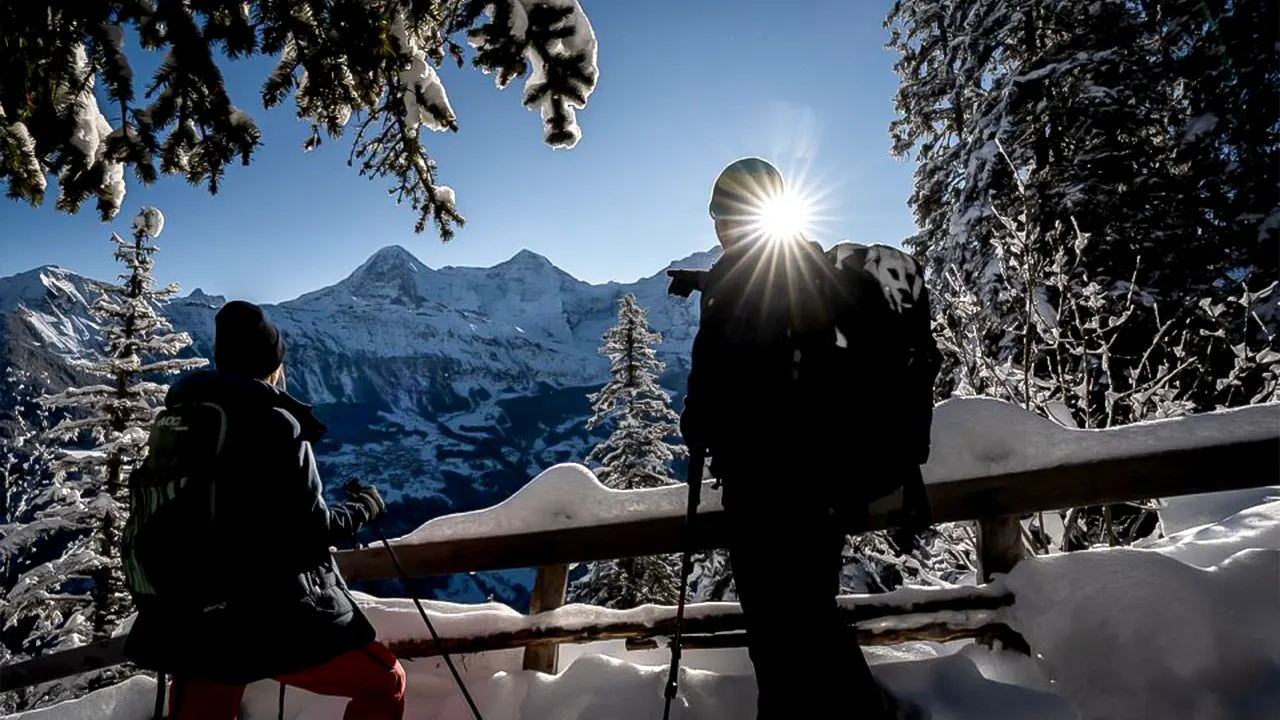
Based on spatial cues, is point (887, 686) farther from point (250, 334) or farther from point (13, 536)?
point (13, 536)

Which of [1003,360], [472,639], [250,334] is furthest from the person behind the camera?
[1003,360]

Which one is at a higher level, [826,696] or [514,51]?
[514,51]

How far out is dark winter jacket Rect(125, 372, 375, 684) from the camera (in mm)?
2068

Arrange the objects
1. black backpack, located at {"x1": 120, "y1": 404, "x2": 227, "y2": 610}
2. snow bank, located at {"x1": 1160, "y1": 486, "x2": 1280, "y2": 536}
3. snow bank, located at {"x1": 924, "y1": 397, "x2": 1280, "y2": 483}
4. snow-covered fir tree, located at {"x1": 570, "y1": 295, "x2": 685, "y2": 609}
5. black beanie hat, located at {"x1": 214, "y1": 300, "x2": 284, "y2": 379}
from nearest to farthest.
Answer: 1. black backpack, located at {"x1": 120, "y1": 404, "x2": 227, "y2": 610}
2. black beanie hat, located at {"x1": 214, "y1": 300, "x2": 284, "y2": 379}
3. snow bank, located at {"x1": 924, "y1": 397, "x2": 1280, "y2": 483}
4. snow bank, located at {"x1": 1160, "y1": 486, "x2": 1280, "y2": 536}
5. snow-covered fir tree, located at {"x1": 570, "y1": 295, "x2": 685, "y2": 609}

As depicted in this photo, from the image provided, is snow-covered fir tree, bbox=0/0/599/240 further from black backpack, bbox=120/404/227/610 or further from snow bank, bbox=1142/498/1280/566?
snow bank, bbox=1142/498/1280/566

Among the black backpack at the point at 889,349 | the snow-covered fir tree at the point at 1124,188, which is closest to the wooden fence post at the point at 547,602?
the black backpack at the point at 889,349

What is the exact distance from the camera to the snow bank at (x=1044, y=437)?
8.70 ft

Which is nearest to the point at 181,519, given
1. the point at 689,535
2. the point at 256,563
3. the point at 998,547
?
the point at 256,563

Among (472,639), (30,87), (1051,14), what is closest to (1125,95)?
(1051,14)

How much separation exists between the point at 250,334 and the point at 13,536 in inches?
690

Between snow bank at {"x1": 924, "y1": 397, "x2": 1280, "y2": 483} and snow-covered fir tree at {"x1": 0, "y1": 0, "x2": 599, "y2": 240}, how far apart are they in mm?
2844

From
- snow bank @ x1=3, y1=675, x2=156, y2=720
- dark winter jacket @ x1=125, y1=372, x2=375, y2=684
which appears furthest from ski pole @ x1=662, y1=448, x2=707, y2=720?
snow bank @ x1=3, y1=675, x2=156, y2=720

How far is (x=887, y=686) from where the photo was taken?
2.61 metres

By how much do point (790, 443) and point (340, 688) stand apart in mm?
1916
